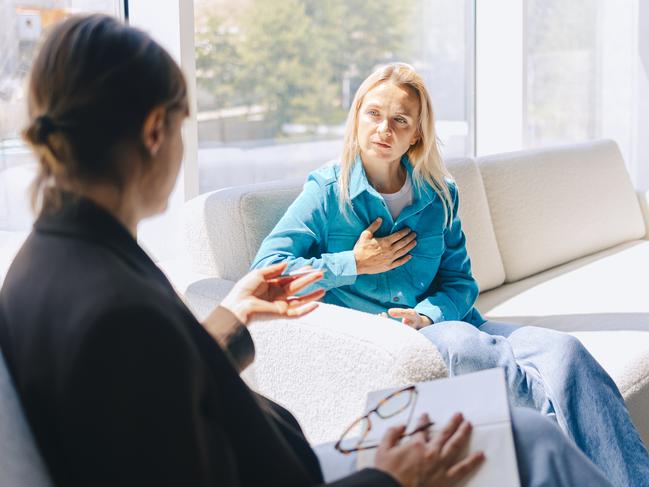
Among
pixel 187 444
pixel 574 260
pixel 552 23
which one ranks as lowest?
pixel 574 260

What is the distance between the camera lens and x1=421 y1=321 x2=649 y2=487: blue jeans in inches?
76.7

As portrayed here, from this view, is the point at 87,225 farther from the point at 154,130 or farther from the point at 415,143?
the point at 415,143

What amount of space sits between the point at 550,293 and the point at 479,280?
0.26 m

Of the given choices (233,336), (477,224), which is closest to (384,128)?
(477,224)

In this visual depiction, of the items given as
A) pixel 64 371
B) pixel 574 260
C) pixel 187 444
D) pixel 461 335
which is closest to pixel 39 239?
pixel 64 371

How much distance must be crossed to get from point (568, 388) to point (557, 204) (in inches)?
61.1

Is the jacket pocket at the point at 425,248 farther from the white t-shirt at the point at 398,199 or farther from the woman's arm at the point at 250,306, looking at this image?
the woman's arm at the point at 250,306

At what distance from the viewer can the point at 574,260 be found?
3580mm

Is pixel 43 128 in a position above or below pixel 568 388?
above

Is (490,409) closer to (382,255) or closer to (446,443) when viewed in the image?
(446,443)

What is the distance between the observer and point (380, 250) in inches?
85.5

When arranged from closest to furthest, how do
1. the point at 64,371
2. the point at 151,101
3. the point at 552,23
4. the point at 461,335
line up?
the point at 64,371, the point at 151,101, the point at 461,335, the point at 552,23

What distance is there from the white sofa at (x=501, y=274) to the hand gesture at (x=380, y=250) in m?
0.26

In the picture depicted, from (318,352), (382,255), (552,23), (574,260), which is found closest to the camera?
(318,352)
